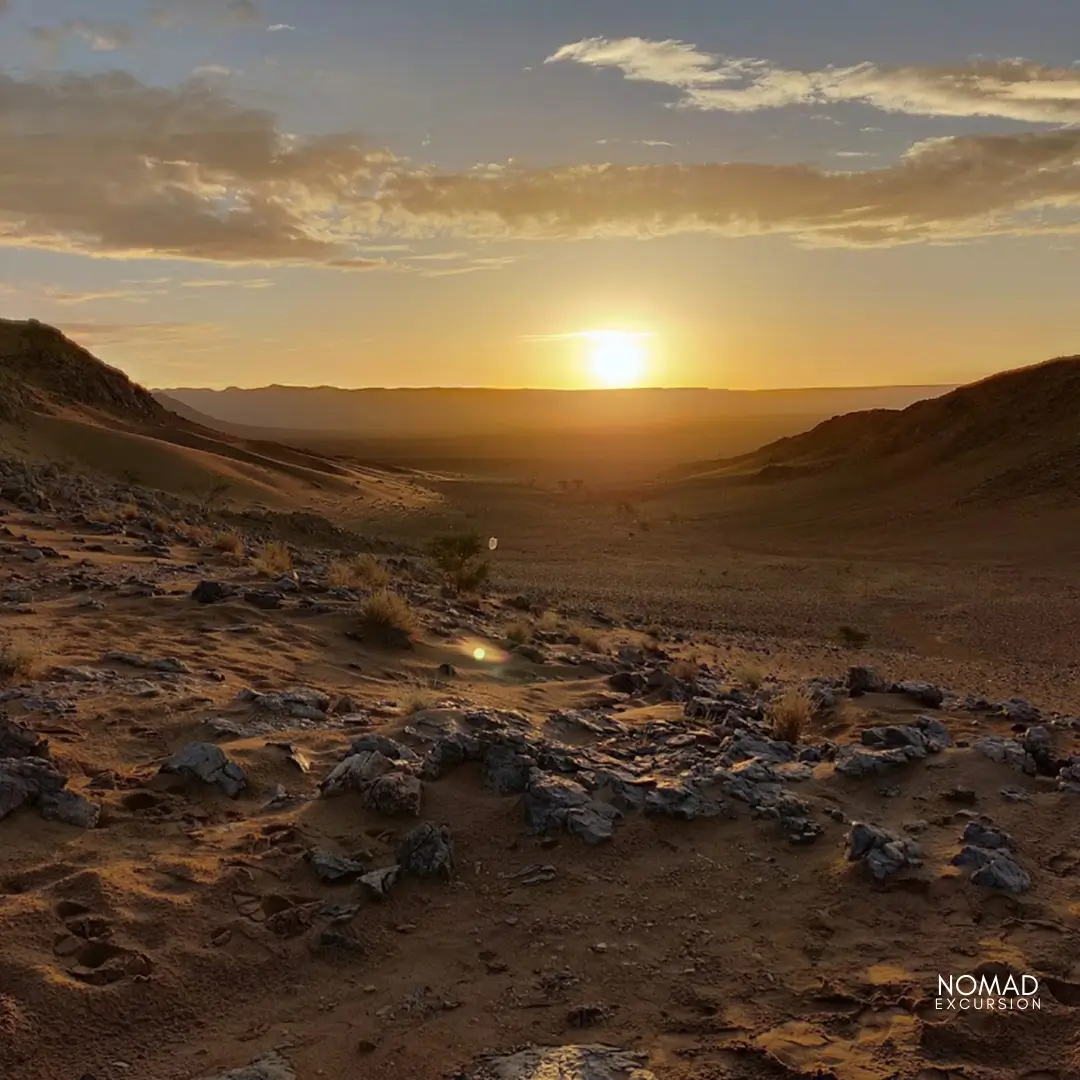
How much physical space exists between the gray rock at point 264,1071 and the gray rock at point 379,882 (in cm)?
120

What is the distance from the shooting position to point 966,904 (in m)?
5.23

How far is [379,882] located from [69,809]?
71.8 inches

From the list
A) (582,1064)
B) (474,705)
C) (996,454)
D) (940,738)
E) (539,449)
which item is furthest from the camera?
(539,449)

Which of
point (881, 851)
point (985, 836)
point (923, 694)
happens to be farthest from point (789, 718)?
point (881, 851)

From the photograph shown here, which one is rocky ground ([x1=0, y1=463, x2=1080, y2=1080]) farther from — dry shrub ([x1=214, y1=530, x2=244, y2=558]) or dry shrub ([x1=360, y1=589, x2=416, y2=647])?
dry shrub ([x1=214, y1=530, x2=244, y2=558])

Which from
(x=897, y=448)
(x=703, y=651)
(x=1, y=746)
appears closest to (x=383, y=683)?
(x=1, y=746)

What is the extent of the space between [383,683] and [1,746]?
4.18m

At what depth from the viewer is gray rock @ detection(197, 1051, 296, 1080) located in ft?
12.4

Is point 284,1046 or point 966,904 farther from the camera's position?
point 966,904

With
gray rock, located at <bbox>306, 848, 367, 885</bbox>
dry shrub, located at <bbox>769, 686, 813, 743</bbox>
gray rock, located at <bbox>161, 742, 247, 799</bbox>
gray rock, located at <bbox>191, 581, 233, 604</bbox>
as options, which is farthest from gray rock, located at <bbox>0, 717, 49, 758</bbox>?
dry shrub, located at <bbox>769, 686, 813, 743</bbox>

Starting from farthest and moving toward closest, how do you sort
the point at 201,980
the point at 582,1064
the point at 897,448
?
the point at 897,448
the point at 201,980
the point at 582,1064

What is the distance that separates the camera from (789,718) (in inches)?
331

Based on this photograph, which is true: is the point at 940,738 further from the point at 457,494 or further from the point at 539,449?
the point at 539,449

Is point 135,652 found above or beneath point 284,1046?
above
